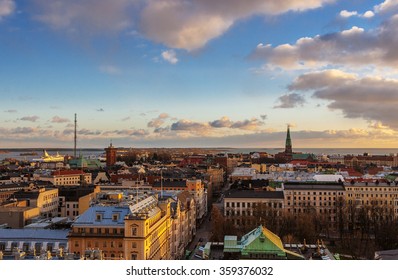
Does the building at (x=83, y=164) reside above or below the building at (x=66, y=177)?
above

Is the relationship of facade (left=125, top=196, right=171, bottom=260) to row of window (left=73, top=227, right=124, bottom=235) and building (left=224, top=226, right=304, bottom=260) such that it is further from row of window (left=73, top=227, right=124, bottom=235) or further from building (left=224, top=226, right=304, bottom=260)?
building (left=224, top=226, right=304, bottom=260)

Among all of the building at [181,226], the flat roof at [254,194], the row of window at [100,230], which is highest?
the row of window at [100,230]

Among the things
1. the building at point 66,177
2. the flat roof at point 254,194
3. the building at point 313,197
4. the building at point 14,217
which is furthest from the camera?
the building at point 66,177

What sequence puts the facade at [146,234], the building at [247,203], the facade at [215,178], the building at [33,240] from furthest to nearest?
the facade at [215,178]
the building at [247,203]
the building at [33,240]
the facade at [146,234]

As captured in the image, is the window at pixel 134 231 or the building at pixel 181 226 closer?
the window at pixel 134 231

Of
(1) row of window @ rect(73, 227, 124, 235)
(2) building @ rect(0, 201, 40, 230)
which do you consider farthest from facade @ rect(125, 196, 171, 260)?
(2) building @ rect(0, 201, 40, 230)

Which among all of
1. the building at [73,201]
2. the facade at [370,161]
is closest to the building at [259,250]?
the building at [73,201]

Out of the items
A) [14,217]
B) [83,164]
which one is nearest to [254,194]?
[14,217]

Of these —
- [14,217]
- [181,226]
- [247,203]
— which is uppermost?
[14,217]

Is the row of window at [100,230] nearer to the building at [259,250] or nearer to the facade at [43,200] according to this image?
the building at [259,250]

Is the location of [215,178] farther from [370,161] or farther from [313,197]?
[370,161]
